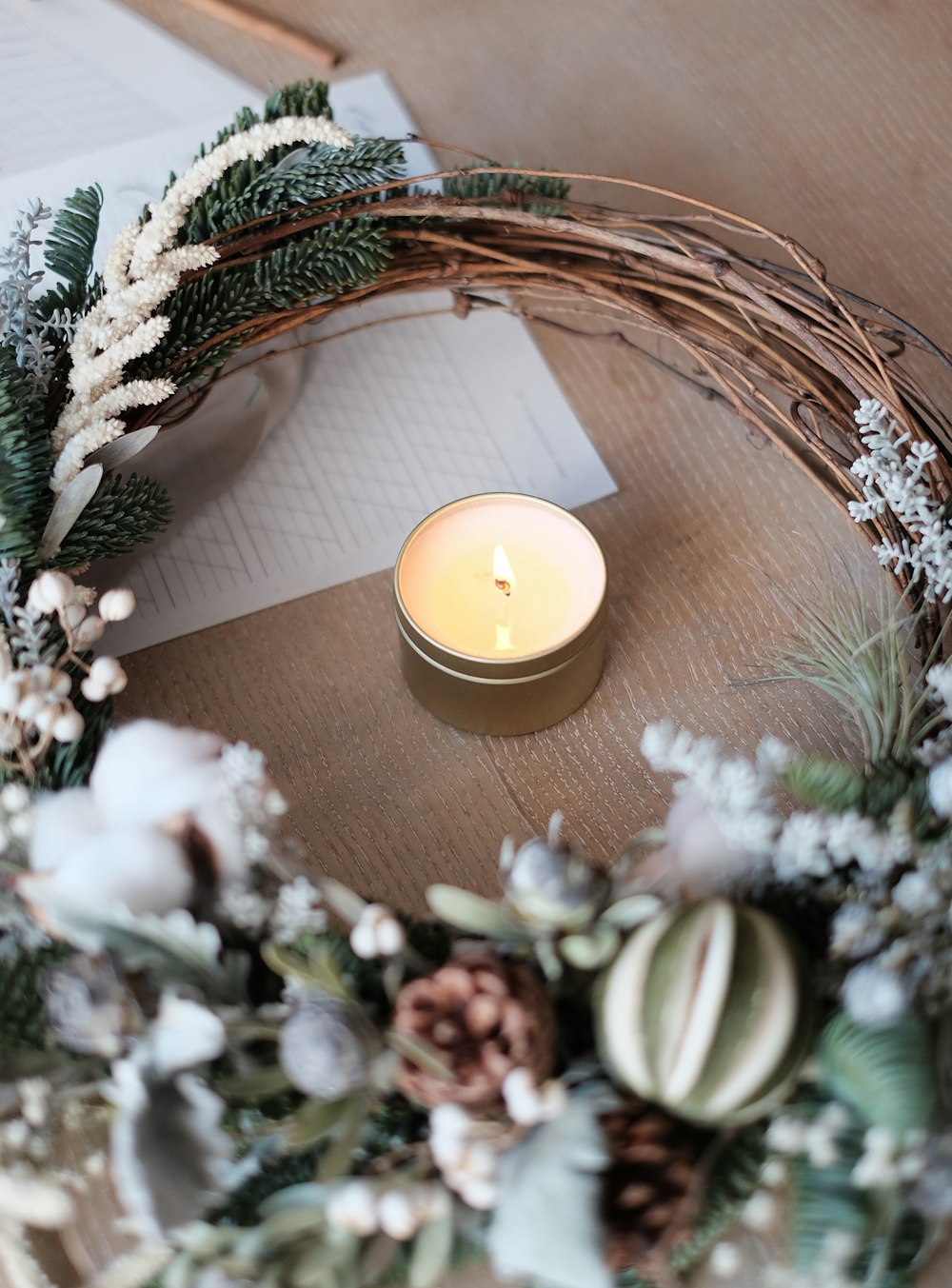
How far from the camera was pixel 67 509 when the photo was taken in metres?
0.62

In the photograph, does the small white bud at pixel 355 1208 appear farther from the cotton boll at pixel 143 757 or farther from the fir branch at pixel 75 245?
the fir branch at pixel 75 245

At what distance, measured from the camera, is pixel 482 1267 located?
0.51m

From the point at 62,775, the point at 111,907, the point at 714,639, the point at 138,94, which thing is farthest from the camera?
the point at 138,94

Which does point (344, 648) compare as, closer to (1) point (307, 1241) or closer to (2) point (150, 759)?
(2) point (150, 759)

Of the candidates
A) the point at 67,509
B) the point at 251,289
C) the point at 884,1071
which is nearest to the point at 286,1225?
the point at 884,1071

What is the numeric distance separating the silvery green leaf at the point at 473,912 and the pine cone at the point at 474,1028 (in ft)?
0.05

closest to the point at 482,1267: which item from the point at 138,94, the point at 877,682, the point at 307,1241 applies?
the point at 307,1241

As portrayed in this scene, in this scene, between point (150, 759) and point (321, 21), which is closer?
point (150, 759)

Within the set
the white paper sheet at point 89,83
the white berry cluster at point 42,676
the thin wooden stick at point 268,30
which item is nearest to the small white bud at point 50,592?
the white berry cluster at point 42,676

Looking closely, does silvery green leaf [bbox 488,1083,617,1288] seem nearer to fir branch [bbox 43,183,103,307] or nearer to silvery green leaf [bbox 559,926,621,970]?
silvery green leaf [bbox 559,926,621,970]

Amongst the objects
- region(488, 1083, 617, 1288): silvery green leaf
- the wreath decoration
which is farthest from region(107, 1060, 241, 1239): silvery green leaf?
region(488, 1083, 617, 1288): silvery green leaf

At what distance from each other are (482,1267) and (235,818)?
0.73 feet

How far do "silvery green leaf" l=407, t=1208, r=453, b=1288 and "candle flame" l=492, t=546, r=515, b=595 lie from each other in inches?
15.5

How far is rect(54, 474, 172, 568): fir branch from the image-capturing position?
0.64 metres
